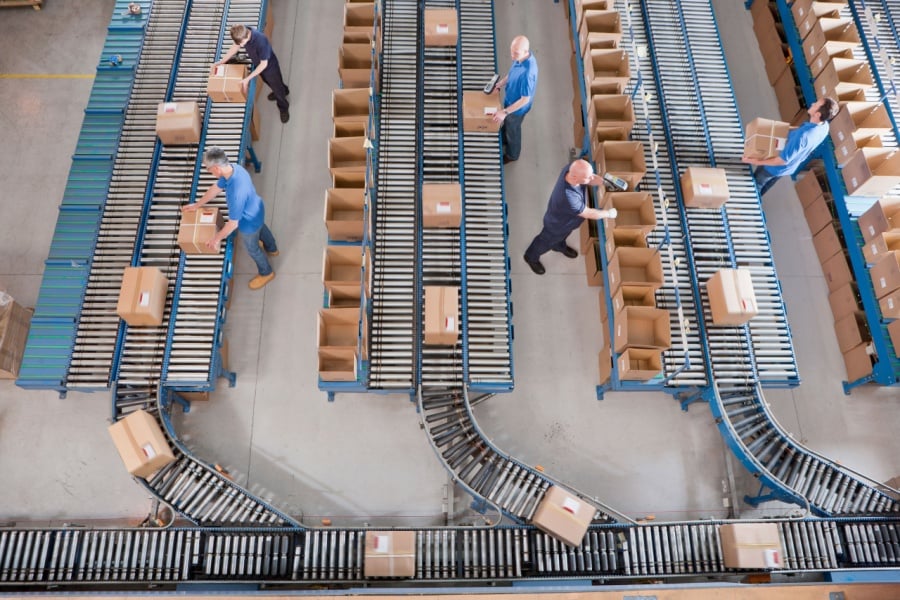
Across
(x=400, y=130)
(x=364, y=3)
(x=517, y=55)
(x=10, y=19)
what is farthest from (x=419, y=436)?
(x=10, y=19)

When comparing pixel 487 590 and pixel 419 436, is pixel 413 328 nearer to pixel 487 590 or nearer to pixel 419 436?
pixel 419 436

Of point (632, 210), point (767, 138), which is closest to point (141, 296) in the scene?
point (632, 210)

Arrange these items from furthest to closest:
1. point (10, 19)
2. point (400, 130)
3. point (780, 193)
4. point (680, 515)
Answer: point (10, 19) → point (780, 193) → point (400, 130) → point (680, 515)

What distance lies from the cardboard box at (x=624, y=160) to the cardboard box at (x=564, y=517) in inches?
135

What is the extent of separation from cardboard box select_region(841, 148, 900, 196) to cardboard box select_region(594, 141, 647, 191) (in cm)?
238

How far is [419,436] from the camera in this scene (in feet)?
20.7

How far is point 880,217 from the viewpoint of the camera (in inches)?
250

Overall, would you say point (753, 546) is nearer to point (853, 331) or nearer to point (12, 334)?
point (853, 331)

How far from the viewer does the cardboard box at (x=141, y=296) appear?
19.1 feet

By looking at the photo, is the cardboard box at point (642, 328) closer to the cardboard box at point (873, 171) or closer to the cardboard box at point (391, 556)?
the cardboard box at point (391, 556)

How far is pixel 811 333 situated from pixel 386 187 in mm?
5319

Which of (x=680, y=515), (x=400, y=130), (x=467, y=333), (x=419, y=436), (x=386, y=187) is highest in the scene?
(x=400, y=130)

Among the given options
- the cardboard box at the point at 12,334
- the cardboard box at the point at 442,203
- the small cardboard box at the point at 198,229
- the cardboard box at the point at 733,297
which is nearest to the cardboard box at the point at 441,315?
the cardboard box at the point at 442,203

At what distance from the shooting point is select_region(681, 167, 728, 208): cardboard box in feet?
21.3
